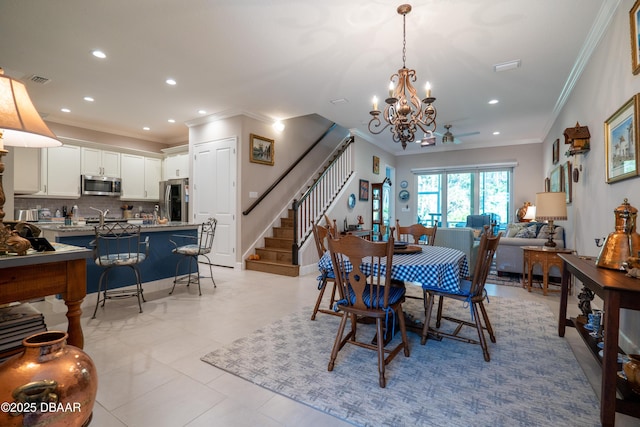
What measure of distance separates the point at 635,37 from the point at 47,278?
3.89m

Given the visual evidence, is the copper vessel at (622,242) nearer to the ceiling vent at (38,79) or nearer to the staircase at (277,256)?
the staircase at (277,256)

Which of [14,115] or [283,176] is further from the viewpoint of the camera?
[283,176]

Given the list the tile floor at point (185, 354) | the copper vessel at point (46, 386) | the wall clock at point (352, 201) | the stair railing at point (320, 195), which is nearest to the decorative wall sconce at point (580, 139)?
the tile floor at point (185, 354)

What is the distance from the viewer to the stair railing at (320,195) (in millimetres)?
4957

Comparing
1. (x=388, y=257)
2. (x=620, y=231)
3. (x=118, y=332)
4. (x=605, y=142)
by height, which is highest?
(x=605, y=142)

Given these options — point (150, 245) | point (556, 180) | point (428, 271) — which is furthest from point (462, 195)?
point (150, 245)

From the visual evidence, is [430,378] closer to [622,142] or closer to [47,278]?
[47,278]

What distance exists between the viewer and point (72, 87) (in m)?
4.33

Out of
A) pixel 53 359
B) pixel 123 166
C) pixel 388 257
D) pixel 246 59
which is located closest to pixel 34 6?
pixel 246 59

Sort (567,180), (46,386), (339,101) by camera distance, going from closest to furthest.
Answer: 1. (46,386)
2. (567,180)
3. (339,101)

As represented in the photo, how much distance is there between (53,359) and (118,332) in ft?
6.54

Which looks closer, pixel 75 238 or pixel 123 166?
pixel 75 238

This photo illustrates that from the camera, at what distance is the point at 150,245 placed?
12.9 feet

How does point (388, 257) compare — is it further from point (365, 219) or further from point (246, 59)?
point (365, 219)
